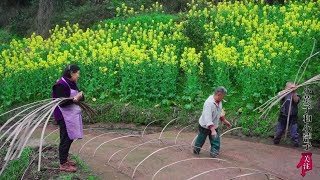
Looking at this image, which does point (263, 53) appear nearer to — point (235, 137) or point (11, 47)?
point (235, 137)

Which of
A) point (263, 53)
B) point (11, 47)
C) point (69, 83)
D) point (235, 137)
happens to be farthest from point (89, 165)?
point (11, 47)

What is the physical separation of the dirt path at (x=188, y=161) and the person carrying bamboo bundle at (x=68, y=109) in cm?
81

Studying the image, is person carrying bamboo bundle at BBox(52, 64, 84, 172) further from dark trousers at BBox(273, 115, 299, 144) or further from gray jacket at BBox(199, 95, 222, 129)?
dark trousers at BBox(273, 115, 299, 144)

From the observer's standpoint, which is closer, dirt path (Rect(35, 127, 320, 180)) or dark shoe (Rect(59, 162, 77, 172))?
dark shoe (Rect(59, 162, 77, 172))

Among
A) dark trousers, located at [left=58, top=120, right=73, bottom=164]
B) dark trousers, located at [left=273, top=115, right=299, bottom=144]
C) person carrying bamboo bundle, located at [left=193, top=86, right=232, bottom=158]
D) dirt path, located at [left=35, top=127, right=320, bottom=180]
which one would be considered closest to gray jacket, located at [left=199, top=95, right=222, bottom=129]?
person carrying bamboo bundle, located at [left=193, top=86, right=232, bottom=158]

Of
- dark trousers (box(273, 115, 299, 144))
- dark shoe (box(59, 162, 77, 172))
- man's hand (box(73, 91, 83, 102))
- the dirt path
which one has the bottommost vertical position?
the dirt path

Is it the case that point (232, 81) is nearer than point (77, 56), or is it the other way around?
point (232, 81)

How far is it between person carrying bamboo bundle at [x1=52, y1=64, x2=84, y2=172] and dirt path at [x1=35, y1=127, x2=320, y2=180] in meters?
0.81

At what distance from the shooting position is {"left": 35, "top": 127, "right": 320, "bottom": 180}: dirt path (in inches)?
279

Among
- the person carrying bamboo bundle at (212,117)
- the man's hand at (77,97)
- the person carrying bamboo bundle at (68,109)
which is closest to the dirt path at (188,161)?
the person carrying bamboo bundle at (212,117)

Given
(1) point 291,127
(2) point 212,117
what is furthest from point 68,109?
(1) point 291,127

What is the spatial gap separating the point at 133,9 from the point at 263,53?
663 cm

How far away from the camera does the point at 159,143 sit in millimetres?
9016

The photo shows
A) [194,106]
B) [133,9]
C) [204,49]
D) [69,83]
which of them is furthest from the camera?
[133,9]
